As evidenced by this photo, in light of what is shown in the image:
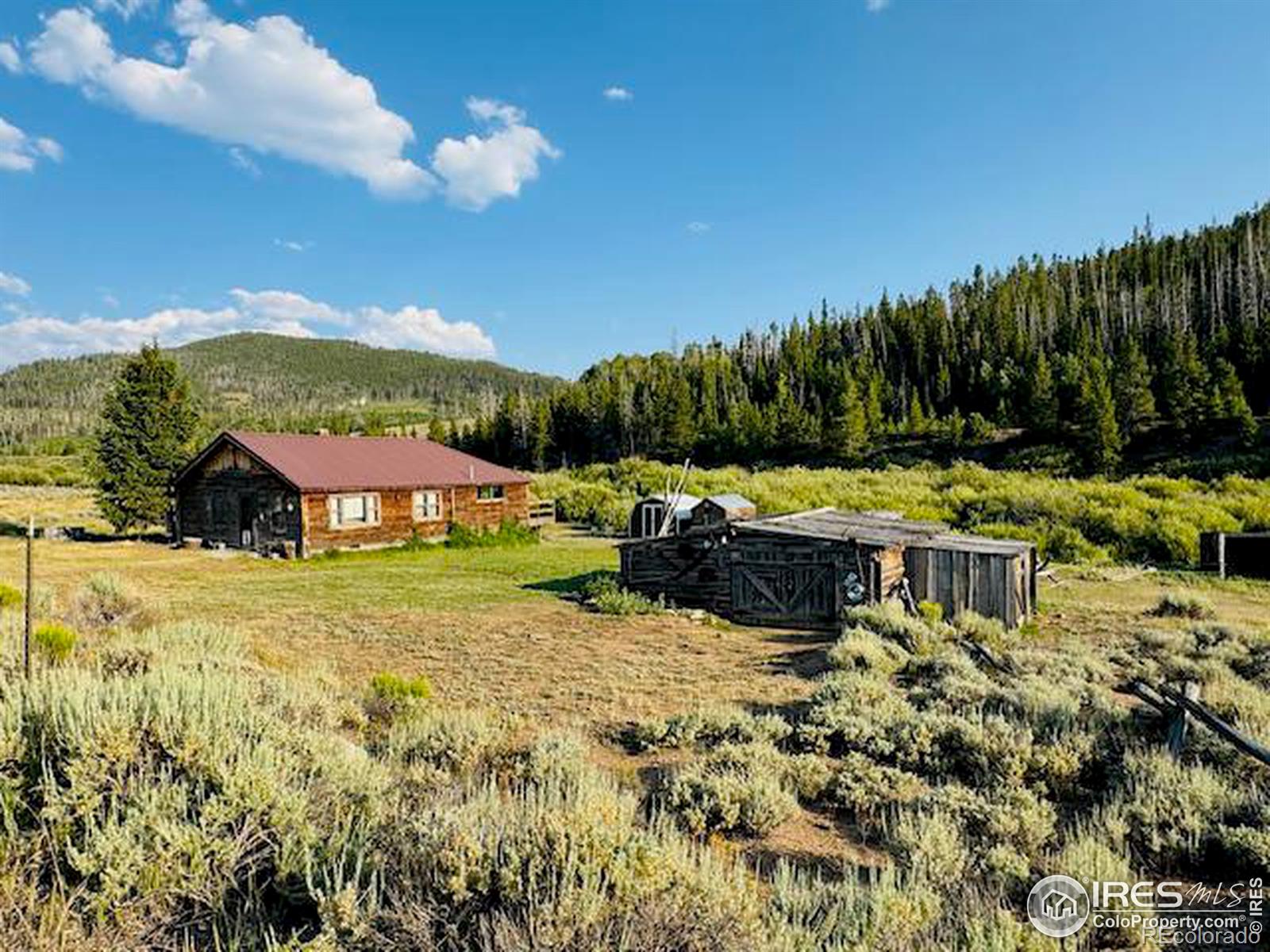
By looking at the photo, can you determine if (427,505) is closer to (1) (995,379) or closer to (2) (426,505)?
(2) (426,505)

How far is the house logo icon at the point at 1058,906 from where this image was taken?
14.0 feet

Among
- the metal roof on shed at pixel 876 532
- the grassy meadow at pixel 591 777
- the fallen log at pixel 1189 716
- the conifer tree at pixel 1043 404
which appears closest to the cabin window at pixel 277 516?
the grassy meadow at pixel 591 777

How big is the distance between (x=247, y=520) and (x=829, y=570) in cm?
2247

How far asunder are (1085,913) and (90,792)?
5738mm

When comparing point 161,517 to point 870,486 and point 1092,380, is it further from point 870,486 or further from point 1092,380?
point 1092,380

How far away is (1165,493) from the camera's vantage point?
3431 centimetres

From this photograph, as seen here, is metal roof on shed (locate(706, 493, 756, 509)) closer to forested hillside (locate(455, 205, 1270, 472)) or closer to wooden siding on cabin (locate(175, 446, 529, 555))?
wooden siding on cabin (locate(175, 446, 529, 555))

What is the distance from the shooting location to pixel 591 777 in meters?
5.46

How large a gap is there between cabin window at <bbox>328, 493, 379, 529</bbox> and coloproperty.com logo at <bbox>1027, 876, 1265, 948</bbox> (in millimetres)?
26619

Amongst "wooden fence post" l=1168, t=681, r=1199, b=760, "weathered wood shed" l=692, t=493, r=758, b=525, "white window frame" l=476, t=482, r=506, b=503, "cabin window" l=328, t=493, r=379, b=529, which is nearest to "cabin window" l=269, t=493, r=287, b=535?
"cabin window" l=328, t=493, r=379, b=529

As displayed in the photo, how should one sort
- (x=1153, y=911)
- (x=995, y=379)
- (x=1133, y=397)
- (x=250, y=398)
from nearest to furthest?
1. (x=1153, y=911)
2. (x=1133, y=397)
3. (x=995, y=379)
4. (x=250, y=398)

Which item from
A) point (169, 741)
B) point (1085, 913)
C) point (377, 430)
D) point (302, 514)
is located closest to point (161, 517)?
point (302, 514)

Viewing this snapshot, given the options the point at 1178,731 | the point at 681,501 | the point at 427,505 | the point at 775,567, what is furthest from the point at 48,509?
the point at 1178,731

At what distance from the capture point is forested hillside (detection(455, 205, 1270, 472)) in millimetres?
54844
